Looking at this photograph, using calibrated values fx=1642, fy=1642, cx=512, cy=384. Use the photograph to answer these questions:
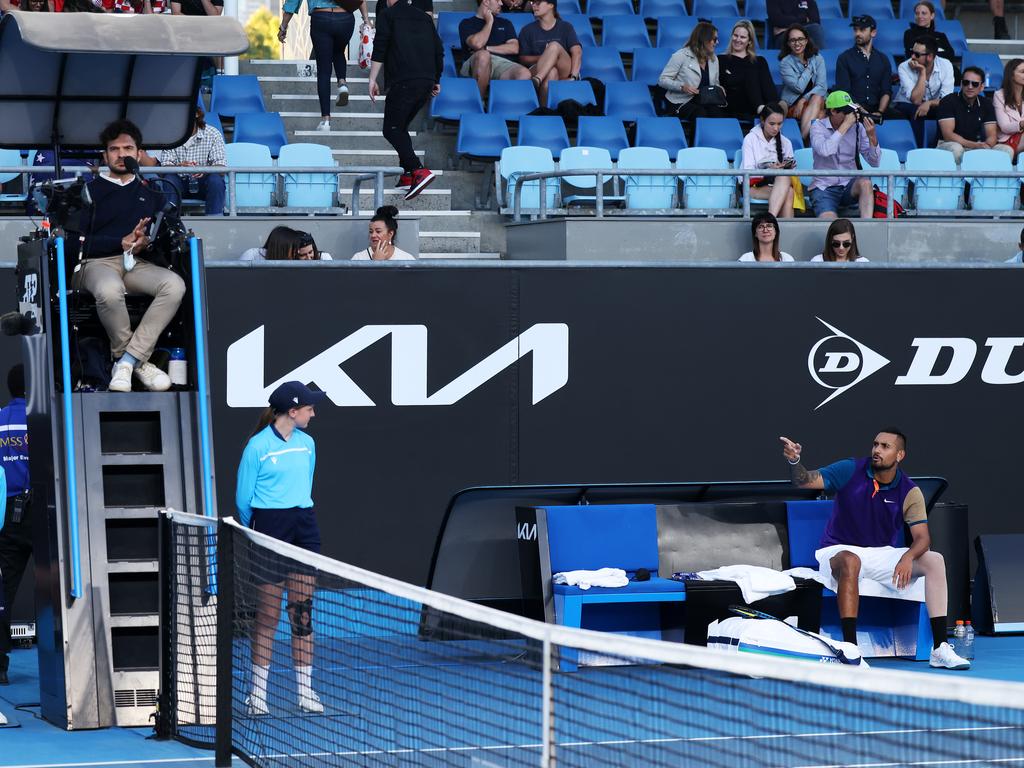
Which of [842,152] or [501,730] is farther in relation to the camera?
[842,152]

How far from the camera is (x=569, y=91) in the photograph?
17.4 meters

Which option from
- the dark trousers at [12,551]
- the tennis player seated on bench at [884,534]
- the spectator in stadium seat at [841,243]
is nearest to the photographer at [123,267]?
the dark trousers at [12,551]

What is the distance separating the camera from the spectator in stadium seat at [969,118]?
1717 centimetres

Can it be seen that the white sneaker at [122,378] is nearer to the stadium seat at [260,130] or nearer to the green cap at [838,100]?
the stadium seat at [260,130]

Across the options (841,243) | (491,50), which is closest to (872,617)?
(841,243)

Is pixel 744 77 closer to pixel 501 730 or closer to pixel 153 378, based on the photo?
pixel 153 378

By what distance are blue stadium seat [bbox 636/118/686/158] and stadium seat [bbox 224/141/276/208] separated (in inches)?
159

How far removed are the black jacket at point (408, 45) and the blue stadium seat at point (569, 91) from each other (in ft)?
7.23

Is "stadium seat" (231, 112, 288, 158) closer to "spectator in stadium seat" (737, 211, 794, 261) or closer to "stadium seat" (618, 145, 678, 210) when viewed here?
"stadium seat" (618, 145, 678, 210)

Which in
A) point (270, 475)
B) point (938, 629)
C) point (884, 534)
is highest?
point (270, 475)

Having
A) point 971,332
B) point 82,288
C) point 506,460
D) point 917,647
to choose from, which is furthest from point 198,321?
point 971,332

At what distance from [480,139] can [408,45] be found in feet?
5.17

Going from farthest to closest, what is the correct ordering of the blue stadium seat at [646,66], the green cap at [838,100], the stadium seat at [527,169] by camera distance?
the blue stadium seat at [646,66] < the green cap at [838,100] < the stadium seat at [527,169]

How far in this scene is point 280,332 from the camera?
11.7m
